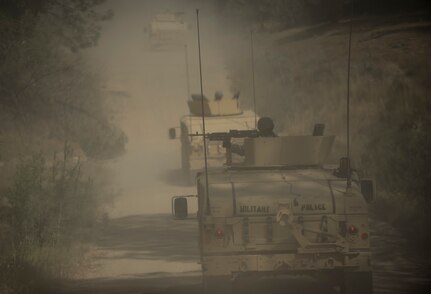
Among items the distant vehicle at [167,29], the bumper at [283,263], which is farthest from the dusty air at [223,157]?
the distant vehicle at [167,29]

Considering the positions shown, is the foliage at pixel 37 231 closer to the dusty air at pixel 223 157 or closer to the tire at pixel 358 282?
the dusty air at pixel 223 157

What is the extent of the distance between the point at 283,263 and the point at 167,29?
4357 cm

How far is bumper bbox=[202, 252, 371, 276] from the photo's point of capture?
9.52 meters

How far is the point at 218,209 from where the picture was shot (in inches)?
380

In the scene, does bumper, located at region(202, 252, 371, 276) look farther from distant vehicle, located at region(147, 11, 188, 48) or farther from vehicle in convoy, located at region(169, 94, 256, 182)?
distant vehicle, located at region(147, 11, 188, 48)

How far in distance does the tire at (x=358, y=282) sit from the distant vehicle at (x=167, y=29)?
42.8 meters

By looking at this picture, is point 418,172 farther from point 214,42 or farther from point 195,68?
point 214,42

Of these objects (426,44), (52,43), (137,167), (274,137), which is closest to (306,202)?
(274,137)

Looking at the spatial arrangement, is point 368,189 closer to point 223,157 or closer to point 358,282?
point 358,282

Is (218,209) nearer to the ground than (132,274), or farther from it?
farther from it

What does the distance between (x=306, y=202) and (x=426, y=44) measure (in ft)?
89.0

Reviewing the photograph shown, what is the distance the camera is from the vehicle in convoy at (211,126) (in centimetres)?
2247

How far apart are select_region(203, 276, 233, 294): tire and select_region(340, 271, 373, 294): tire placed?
4.52ft

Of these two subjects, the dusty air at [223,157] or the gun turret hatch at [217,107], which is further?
the gun turret hatch at [217,107]
